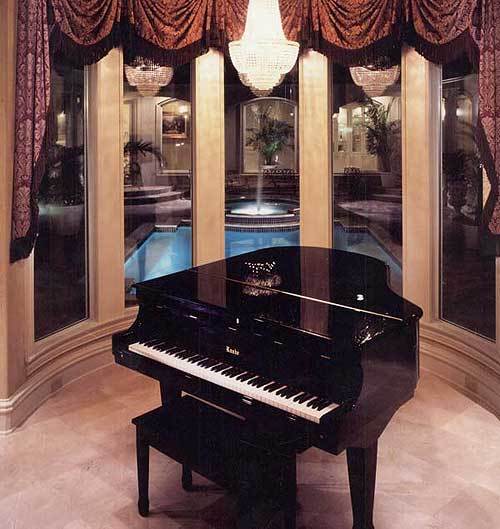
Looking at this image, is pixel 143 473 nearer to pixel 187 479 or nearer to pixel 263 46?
pixel 187 479

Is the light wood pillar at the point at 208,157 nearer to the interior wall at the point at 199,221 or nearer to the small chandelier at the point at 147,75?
the interior wall at the point at 199,221

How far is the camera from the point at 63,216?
4.70 meters

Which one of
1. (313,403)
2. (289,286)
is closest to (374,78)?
(289,286)

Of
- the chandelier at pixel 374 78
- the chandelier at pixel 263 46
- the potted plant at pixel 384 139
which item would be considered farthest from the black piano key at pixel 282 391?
the chandelier at pixel 374 78

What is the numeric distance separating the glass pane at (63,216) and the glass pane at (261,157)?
137 cm

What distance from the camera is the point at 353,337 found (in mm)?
2375

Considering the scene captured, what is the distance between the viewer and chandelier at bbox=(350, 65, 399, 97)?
498 cm

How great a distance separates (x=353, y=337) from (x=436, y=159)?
2816mm

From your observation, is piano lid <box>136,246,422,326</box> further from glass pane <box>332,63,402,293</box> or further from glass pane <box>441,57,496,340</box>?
→ glass pane <box>332,63,402,293</box>

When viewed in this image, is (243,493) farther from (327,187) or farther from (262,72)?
(327,187)

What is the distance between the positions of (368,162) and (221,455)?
3490 mm

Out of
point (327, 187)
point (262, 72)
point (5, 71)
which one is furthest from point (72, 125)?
point (327, 187)

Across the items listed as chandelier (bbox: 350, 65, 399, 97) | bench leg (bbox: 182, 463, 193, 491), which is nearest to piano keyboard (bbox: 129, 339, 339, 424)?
bench leg (bbox: 182, 463, 193, 491)

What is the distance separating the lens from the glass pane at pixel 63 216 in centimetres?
446
